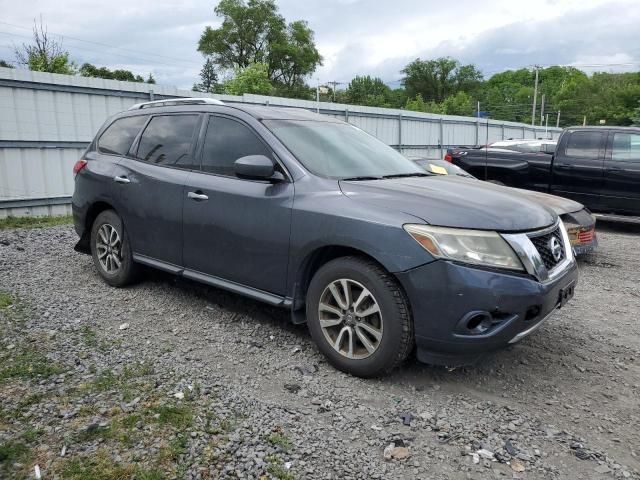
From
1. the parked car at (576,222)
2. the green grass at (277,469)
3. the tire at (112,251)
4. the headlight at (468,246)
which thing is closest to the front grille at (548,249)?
the headlight at (468,246)

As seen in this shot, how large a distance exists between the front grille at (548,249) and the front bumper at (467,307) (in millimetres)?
225

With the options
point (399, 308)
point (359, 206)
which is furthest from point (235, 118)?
point (399, 308)

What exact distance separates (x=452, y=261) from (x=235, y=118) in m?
2.14

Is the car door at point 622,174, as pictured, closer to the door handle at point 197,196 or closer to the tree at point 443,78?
the door handle at point 197,196

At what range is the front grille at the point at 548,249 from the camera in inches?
127

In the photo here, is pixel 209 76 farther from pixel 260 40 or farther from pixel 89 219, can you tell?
pixel 89 219

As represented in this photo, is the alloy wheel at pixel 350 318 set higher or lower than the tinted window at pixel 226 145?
lower

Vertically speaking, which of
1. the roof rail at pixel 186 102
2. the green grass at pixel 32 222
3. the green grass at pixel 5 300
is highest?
the roof rail at pixel 186 102

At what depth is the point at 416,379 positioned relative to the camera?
3408 mm

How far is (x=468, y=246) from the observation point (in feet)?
9.79

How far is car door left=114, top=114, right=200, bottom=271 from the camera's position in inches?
173

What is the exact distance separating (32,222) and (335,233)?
7.31m

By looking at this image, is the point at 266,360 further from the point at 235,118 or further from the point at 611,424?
the point at 611,424

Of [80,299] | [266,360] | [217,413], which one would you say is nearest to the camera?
[217,413]
